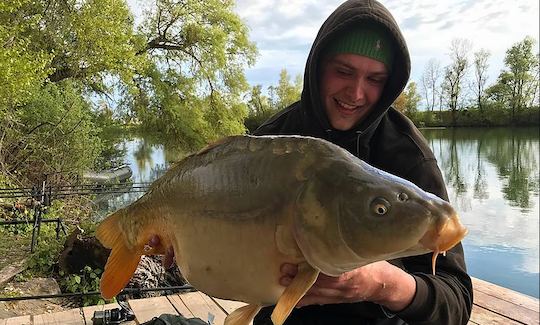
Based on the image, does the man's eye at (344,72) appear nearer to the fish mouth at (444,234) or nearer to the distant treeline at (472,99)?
the fish mouth at (444,234)

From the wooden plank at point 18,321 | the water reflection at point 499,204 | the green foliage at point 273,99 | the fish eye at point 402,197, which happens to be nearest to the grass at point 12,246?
the wooden plank at point 18,321

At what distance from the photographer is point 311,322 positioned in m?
1.55

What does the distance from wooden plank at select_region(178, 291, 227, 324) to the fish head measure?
2.18m

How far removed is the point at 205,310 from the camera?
3.14 metres

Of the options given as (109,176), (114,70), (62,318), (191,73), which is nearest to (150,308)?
(62,318)

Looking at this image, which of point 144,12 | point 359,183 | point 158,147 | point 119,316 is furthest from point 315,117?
point 158,147

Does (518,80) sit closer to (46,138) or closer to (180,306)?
(46,138)

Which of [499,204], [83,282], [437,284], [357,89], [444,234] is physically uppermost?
[357,89]

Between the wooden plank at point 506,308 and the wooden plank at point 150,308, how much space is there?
1.95 metres

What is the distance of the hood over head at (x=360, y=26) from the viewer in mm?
1492

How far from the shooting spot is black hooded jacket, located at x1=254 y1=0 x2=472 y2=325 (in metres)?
1.37

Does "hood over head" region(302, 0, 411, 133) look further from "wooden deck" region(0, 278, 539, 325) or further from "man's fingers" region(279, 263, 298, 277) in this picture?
"wooden deck" region(0, 278, 539, 325)

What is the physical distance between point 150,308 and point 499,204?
9.96 m

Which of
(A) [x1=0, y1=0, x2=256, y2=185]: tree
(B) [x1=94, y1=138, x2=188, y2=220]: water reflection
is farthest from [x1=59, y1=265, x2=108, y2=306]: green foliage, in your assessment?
(B) [x1=94, y1=138, x2=188, y2=220]: water reflection
